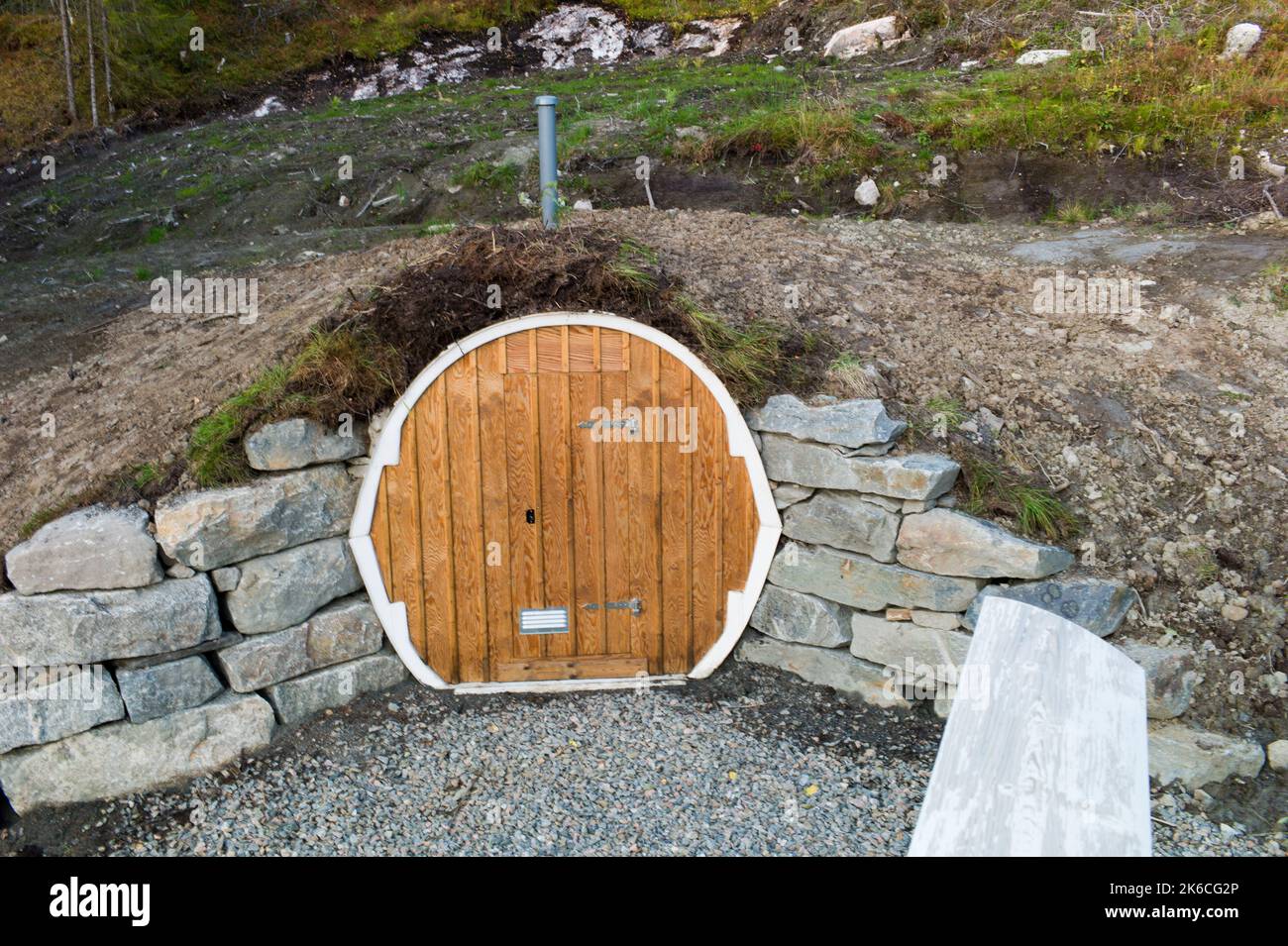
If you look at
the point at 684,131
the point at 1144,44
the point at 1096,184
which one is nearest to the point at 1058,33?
the point at 1144,44

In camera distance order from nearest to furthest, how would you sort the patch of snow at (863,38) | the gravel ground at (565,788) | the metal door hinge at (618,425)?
the gravel ground at (565,788) < the metal door hinge at (618,425) < the patch of snow at (863,38)

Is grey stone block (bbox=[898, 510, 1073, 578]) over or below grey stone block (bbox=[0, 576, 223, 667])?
over

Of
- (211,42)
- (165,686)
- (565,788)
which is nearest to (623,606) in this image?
(565,788)

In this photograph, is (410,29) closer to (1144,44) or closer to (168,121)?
(168,121)

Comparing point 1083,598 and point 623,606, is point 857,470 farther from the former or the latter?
point 623,606

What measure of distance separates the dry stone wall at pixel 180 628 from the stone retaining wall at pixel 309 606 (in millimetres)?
11

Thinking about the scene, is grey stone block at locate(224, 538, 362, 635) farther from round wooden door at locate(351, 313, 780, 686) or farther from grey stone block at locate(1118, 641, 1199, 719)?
grey stone block at locate(1118, 641, 1199, 719)

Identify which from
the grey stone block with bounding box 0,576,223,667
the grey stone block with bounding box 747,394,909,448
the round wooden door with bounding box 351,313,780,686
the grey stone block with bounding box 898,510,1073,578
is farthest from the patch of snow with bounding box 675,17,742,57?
the grey stone block with bounding box 0,576,223,667

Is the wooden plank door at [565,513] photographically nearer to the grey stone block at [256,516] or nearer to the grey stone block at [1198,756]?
the grey stone block at [256,516]

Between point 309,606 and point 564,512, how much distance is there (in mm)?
1700

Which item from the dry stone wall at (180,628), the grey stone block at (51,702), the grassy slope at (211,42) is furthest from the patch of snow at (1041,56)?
the grey stone block at (51,702)

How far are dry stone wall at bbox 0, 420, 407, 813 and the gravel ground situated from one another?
22cm

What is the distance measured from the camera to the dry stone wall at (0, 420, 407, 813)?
214 inches

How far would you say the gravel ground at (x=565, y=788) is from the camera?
17.2ft
